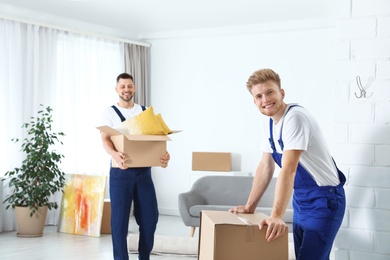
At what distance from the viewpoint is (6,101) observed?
6992 millimetres

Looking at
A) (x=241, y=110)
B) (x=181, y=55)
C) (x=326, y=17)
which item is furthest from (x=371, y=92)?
(x=181, y=55)

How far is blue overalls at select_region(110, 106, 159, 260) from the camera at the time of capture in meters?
4.53

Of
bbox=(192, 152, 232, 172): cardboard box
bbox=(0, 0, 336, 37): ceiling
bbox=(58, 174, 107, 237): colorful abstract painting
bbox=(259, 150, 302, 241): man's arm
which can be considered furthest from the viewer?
bbox=(192, 152, 232, 172): cardboard box

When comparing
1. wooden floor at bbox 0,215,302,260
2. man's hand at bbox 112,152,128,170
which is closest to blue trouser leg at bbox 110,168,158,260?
man's hand at bbox 112,152,128,170

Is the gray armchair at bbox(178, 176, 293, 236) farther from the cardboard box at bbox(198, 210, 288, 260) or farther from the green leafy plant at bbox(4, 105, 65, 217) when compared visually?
the cardboard box at bbox(198, 210, 288, 260)

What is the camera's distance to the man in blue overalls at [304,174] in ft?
7.91

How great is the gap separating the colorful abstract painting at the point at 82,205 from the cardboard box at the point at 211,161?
1.52 m

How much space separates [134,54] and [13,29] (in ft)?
6.80

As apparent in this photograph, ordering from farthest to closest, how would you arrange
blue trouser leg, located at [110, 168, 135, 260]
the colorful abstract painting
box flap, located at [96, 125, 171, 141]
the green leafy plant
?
the colorful abstract painting
the green leafy plant
blue trouser leg, located at [110, 168, 135, 260]
box flap, located at [96, 125, 171, 141]

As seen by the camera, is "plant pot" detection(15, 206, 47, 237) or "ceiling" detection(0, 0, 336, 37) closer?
"plant pot" detection(15, 206, 47, 237)

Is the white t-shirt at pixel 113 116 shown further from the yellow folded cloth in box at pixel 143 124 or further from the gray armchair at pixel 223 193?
the gray armchair at pixel 223 193

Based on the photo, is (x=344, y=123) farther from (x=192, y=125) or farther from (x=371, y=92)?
(x=192, y=125)

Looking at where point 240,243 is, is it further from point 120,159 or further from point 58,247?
point 58,247

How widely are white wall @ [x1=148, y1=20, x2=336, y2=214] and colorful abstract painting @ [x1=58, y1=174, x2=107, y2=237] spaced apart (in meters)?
1.90
